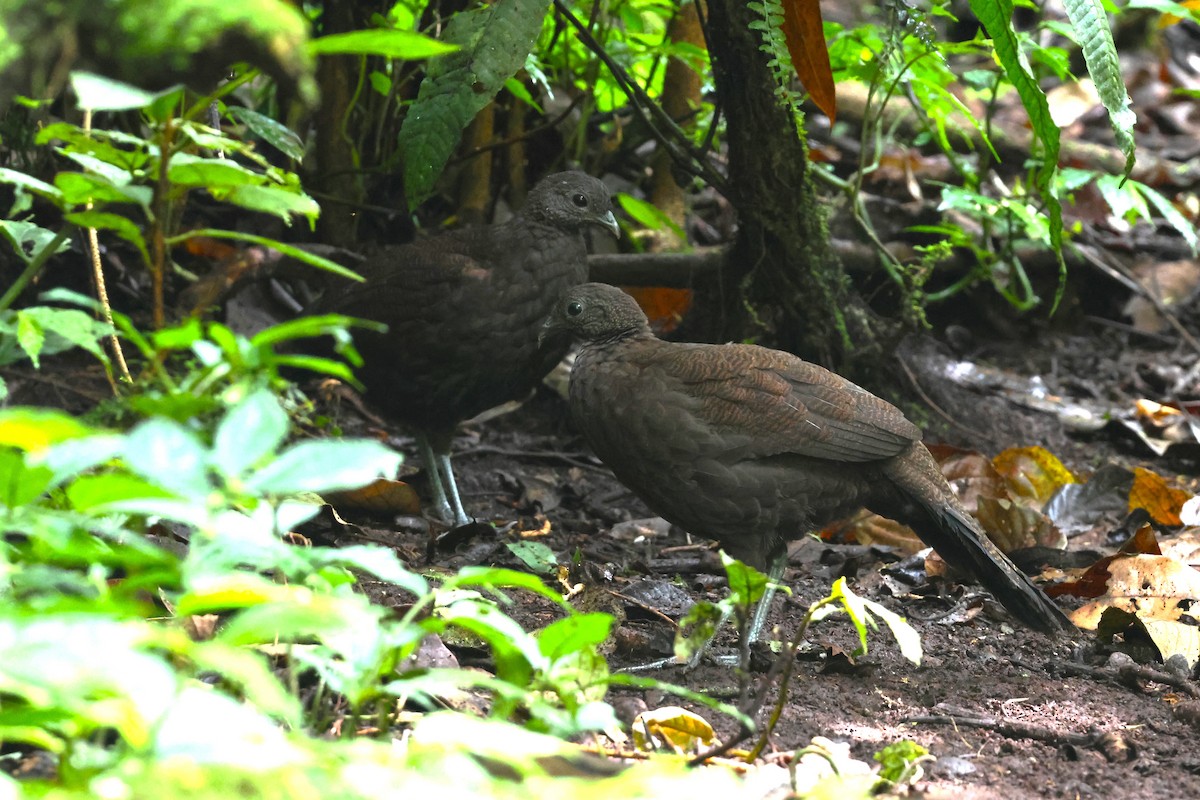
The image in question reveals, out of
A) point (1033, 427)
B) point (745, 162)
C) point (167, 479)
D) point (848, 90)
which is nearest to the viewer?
point (167, 479)

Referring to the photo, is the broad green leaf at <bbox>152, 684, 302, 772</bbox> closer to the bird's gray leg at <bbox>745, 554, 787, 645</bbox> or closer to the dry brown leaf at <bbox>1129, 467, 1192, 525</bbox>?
the bird's gray leg at <bbox>745, 554, 787, 645</bbox>

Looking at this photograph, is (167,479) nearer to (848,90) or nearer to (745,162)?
(745,162)

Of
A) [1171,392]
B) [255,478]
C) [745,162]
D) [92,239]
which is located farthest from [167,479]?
[1171,392]

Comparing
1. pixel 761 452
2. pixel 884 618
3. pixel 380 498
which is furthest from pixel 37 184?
pixel 380 498

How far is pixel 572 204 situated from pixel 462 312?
2.43 feet

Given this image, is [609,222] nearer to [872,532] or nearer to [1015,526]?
[872,532]

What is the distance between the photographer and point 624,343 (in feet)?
14.6

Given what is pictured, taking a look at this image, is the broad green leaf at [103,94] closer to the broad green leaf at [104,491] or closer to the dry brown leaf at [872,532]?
the broad green leaf at [104,491]

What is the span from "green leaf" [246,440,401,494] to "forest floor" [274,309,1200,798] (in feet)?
4.16

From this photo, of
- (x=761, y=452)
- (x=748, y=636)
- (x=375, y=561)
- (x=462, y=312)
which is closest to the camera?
(x=375, y=561)

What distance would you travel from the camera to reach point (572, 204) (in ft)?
17.9

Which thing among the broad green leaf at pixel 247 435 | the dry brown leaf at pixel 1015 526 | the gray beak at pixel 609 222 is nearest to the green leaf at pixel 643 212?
the gray beak at pixel 609 222

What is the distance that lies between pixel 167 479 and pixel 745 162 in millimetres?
3756

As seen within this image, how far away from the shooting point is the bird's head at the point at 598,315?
4.48 m
